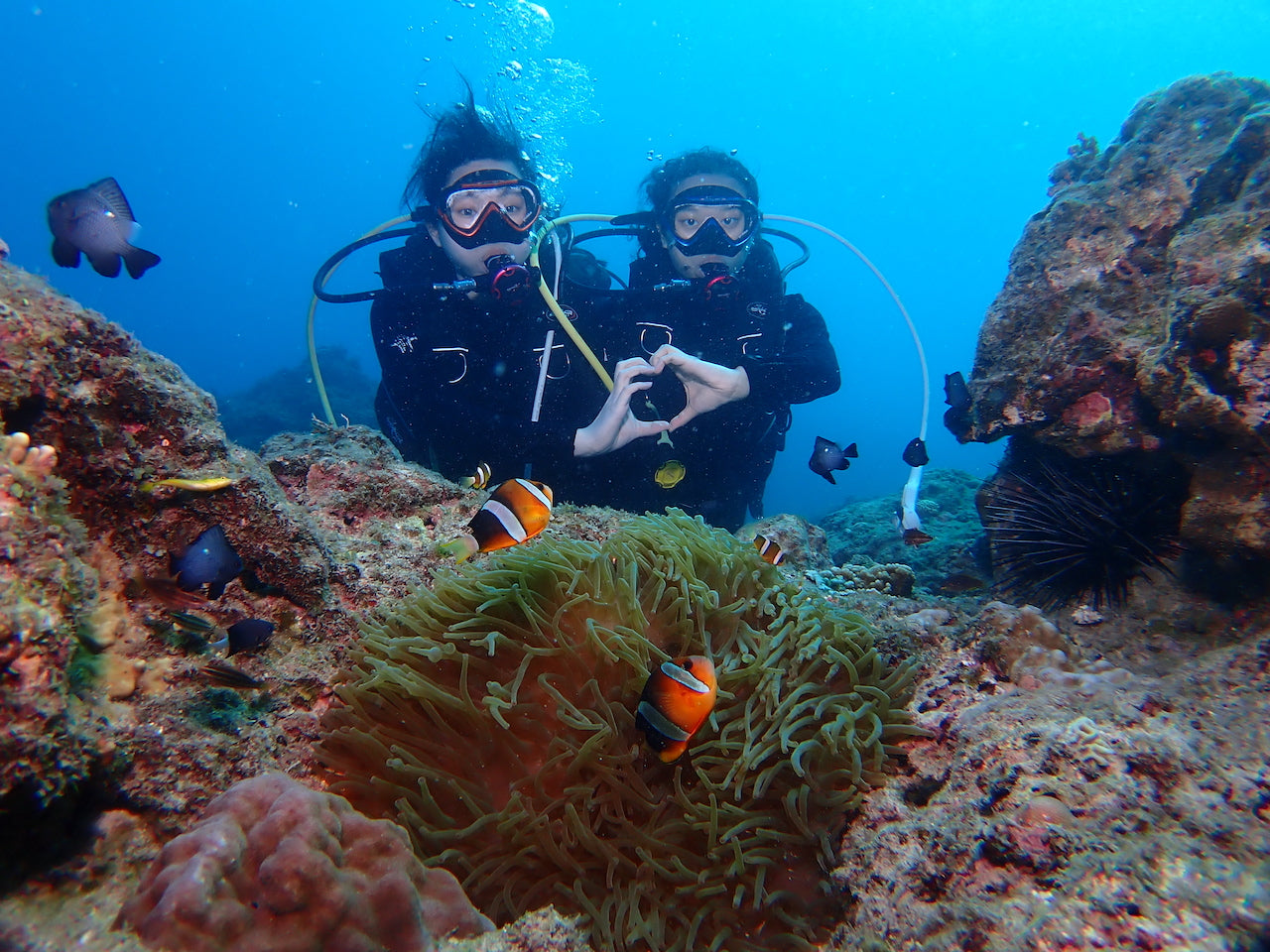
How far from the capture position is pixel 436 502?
11.2 feet

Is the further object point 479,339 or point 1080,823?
point 479,339

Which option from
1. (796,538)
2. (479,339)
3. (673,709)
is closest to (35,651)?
(673,709)

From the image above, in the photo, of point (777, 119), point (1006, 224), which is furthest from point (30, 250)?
point (1006, 224)

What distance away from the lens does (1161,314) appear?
340 cm

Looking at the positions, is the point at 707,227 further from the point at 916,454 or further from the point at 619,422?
the point at 916,454

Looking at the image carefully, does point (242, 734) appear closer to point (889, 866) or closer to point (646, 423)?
point (889, 866)

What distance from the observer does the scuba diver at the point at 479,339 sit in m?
5.23

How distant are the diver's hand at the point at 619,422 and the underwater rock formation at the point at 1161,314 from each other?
2293mm

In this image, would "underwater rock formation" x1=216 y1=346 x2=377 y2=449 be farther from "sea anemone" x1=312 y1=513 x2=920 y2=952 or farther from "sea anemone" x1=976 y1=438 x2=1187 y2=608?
"sea anemone" x1=976 y1=438 x2=1187 y2=608

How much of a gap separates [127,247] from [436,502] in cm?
182

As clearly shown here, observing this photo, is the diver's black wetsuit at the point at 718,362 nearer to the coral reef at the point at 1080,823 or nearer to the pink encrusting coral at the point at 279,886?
the coral reef at the point at 1080,823

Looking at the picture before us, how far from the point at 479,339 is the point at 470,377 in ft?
1.20

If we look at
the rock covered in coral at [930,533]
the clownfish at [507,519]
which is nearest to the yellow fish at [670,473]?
the rock covered in coral at [930,533]

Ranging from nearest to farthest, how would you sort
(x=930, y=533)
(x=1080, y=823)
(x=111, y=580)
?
1. (x=1080, y=823)
2. (x=111, y=580)
3. (x=930, y=533)
